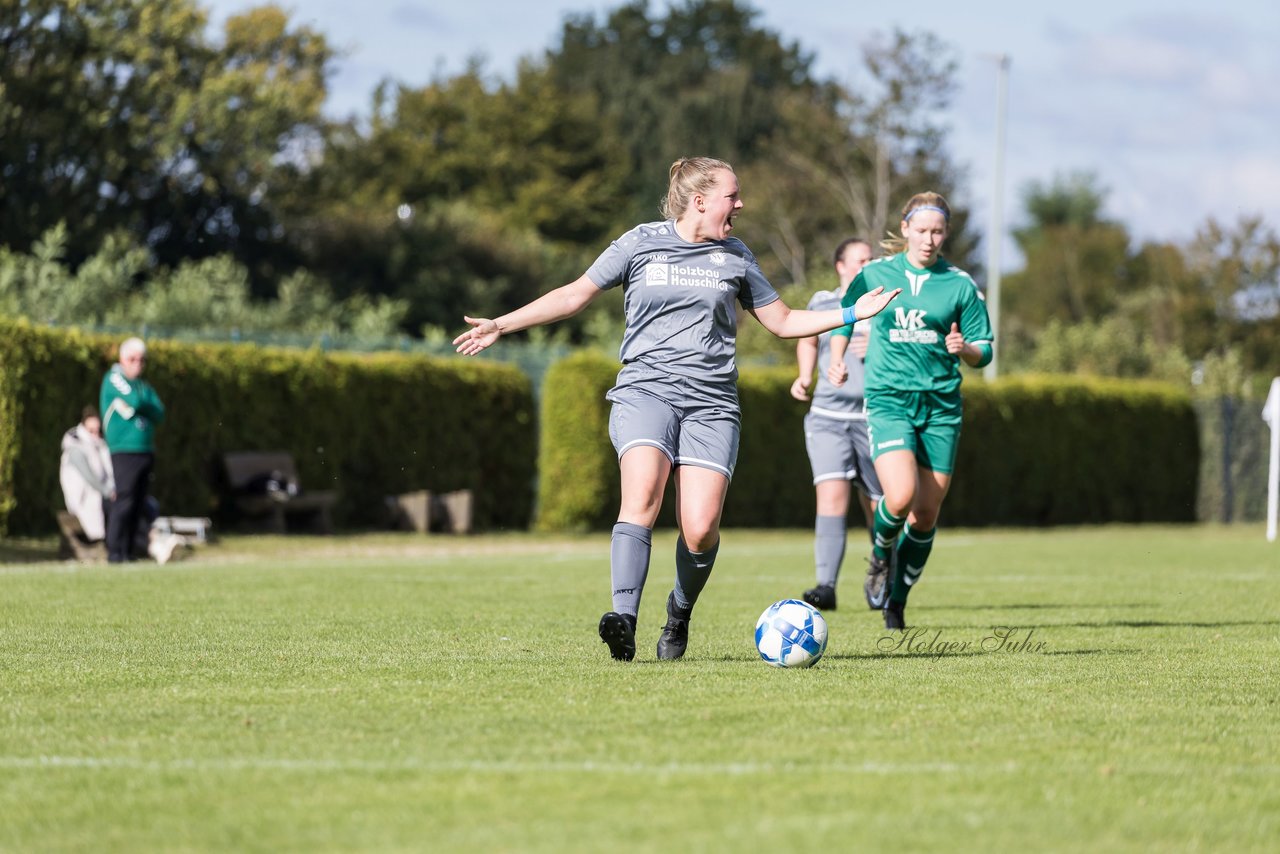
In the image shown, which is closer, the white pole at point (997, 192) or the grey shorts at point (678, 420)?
the grey shorts at point (678, 420)

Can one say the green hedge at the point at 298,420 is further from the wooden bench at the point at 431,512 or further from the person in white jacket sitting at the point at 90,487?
the person in white jacket sitting at the point at 90,487

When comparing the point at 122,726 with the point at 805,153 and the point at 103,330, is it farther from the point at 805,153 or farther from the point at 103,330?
the point at 805,153

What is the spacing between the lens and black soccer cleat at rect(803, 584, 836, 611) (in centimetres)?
1080

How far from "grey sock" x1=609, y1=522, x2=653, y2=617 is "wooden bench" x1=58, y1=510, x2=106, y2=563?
1043cm

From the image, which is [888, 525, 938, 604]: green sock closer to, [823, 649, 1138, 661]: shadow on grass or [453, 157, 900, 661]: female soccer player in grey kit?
[823, 649, 1138, 661]: shadow on grass

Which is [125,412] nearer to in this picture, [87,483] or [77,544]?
[87,483]

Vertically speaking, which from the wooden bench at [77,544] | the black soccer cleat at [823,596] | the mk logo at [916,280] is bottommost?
the wooden bench at [77,544]

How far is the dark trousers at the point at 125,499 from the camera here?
15.6 meters

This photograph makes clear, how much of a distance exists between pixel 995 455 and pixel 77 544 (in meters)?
18.0

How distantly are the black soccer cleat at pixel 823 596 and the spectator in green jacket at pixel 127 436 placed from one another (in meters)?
7.37

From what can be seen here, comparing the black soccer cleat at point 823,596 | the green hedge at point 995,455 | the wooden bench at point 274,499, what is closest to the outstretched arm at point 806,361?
the black soccer cleat at point 823,596

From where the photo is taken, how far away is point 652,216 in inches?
2430

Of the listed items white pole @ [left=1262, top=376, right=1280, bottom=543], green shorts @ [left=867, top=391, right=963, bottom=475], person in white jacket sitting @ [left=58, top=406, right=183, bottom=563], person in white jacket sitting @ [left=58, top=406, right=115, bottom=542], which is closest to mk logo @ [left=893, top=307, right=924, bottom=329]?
→ green shorts @ [left=867, top=391, right=963, bottom=475]

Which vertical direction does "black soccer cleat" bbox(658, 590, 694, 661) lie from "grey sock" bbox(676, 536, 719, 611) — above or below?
below
